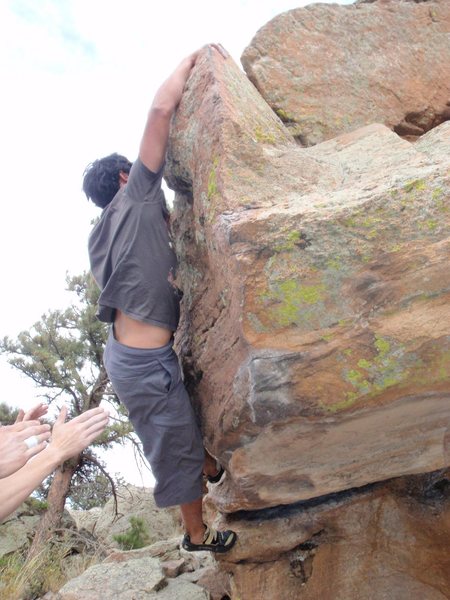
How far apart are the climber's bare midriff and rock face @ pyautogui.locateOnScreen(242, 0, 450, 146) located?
1.95 m

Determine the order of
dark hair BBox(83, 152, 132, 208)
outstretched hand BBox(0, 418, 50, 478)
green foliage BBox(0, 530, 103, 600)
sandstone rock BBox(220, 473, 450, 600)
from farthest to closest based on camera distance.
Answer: green foliage BBox(0, 530, 103, 600) → sandstone rock BBox(220, 473, 450, 600) → dark hair BBox(83, 152, 132, 208) → outstretched hand BBox(0, 418, 50, 478)

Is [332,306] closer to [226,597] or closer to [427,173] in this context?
[427,173]

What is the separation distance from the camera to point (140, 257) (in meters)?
3.39

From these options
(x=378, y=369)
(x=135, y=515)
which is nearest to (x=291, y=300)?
(x=378, y=369)

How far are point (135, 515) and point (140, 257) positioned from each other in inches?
320

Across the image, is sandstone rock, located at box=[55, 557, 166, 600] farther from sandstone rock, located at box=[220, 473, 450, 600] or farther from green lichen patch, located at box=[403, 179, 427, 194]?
green lichen patch, located at box=[403, 179, 427, 194]

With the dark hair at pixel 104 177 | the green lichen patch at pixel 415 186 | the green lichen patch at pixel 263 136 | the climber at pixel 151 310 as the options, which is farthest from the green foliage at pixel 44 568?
the green lichen patch at pixel 415 186

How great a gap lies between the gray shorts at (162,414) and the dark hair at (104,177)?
0.89 m

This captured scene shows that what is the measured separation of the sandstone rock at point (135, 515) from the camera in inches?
398

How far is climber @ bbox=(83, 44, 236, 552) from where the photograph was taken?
3350 millimetres

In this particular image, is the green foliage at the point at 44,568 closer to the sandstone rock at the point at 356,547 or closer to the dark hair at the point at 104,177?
the sandstone rock at the point at 356,547

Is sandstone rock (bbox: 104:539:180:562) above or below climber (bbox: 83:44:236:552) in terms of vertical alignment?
below

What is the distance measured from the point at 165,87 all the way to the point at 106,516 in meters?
8.96

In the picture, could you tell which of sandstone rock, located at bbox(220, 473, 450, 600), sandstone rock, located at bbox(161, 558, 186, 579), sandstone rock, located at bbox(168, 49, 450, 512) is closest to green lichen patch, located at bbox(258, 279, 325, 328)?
sandstone rock, located at bbox(168, 49, 450, 512)
